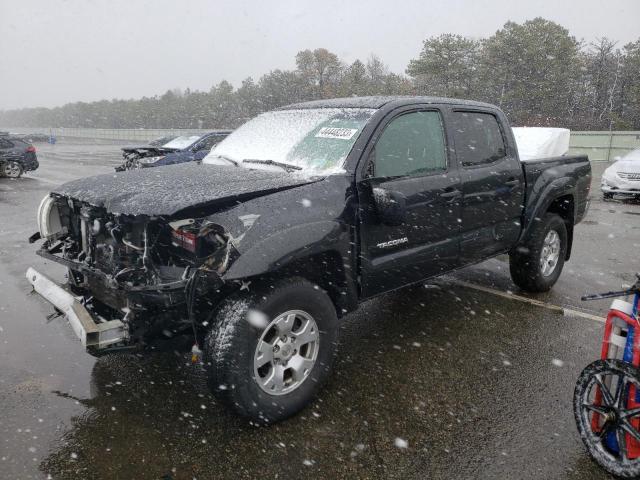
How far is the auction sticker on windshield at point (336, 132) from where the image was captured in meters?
3.62

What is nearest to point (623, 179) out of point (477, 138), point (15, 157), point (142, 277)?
point (477, 138)

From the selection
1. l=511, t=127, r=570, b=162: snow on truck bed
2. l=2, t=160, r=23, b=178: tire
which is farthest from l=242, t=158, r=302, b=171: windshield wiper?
l=2, t=160, r=23, b=178: tire

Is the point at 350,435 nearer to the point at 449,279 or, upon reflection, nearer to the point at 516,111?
the point at 449,279

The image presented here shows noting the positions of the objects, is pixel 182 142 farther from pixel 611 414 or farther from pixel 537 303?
pixel 611 414

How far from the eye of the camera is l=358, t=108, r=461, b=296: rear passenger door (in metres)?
3.51

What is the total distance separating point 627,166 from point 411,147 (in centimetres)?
1129

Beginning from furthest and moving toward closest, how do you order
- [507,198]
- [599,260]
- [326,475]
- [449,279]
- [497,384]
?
1. [599,260]
2. [449,279]
3. [507,198]
4. [497,384]
5. [326,475]

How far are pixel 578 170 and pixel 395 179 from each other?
2.95 metres

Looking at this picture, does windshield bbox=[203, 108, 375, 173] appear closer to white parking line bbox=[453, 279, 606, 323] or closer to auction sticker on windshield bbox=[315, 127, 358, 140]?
auction sticker on windshield bbox=[315, 127, 358, 140]

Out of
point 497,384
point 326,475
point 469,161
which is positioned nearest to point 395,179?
point 469,161

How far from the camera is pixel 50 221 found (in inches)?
142

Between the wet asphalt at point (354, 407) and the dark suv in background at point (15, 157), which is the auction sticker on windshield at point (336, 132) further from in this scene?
the dark suv in background at point (15, 157)

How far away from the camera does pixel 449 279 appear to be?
6.03m

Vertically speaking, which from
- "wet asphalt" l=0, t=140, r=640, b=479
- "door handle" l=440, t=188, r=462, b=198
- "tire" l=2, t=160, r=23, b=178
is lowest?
"wet asphalt" l=0, t=140, r=640, b=479
